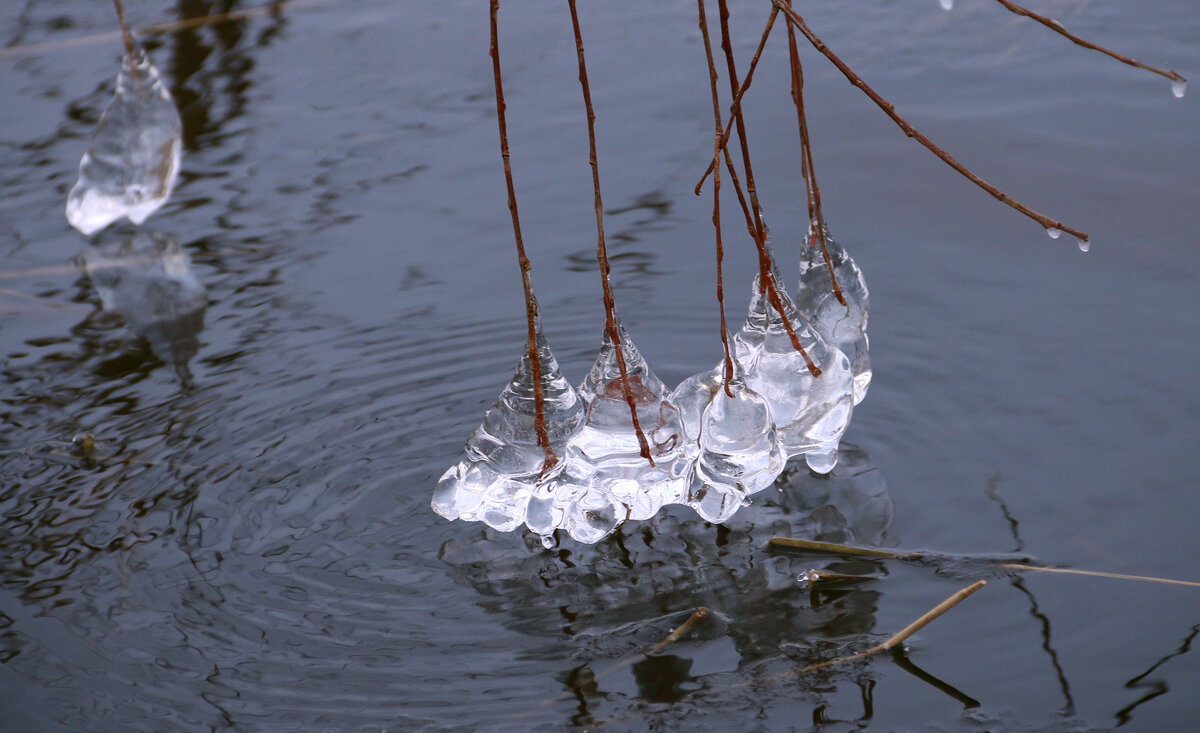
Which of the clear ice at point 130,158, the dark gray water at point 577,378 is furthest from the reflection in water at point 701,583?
the clear ice at point 130,158

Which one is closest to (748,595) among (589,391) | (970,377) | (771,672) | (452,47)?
(771,672)

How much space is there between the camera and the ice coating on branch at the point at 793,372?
2268 millimetres

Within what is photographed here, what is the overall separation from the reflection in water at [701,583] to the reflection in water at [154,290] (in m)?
1.26

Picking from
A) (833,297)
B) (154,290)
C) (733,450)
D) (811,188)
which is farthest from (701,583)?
(154,290)

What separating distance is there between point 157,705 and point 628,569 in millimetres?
840

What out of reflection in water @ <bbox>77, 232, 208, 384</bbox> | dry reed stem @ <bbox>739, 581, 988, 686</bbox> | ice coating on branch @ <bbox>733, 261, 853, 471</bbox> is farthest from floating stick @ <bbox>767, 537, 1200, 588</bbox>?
→ reflection in water @ <bbox>77, 232, 208, 384</bbox>

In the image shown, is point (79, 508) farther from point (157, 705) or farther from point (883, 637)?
point (883, 637)

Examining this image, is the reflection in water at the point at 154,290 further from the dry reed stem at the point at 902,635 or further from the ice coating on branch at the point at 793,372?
the dry reed stem at the point at 902,635

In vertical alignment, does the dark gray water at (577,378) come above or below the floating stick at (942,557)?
above

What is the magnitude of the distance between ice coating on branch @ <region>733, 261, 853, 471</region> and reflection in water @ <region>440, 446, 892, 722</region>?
171 mm

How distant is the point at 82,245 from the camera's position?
3.93 metres

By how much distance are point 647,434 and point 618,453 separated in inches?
2.4

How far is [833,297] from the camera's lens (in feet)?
7.85

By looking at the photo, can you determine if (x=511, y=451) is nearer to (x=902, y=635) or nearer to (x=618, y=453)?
(x=618, y=453)
